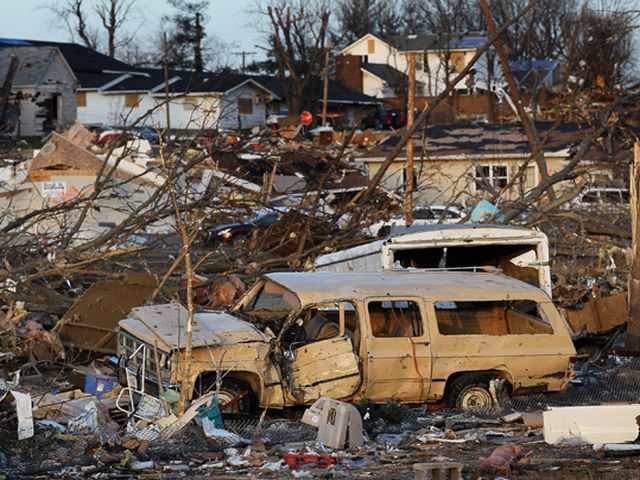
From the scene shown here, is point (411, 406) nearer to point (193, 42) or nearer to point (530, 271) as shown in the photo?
point (530, 271)

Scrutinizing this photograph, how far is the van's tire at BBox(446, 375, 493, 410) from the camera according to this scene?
35.8 feet

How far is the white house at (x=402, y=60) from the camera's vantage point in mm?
73812

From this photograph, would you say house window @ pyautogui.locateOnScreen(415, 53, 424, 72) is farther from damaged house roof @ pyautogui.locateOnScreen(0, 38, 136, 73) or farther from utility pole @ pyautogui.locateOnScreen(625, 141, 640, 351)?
utility pole @ pyautogui.locateOnScreen(625, 141, 640, 351)

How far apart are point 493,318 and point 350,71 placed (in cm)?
6544

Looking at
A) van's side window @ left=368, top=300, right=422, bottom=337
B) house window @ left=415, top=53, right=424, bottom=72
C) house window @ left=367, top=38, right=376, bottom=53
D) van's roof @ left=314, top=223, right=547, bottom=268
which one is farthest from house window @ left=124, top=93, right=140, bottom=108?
van's side window @ left=368, top=300, right=422, bottom=337

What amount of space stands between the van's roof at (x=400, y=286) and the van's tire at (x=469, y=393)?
0.82 m

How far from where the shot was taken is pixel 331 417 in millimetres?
9008

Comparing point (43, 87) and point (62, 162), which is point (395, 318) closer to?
point (62, 162)

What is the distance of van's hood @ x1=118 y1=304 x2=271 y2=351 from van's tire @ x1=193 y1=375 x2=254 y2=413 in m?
0.37

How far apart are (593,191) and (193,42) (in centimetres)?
5789

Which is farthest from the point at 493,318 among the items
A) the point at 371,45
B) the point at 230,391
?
the point at 371,45

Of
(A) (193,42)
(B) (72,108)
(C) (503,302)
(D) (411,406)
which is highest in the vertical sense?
(A) (193,42)

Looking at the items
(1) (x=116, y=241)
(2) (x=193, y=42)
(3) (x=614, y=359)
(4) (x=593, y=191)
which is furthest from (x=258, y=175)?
(2) (x=193, y=42)

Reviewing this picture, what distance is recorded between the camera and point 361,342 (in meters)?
10.5
